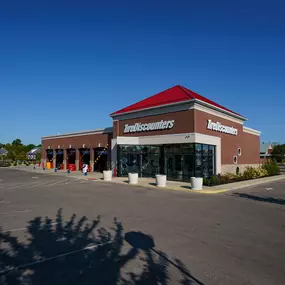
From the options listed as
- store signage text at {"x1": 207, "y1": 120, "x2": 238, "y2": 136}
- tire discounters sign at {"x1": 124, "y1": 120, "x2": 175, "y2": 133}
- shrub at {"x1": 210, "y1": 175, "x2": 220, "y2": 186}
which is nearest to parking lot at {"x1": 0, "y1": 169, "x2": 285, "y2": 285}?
shrub at {"x1": 210, "y1": 175, "x2": 220, "y2": 186}

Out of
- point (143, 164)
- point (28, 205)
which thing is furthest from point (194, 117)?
point (28, 205)

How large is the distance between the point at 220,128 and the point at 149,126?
7223mm

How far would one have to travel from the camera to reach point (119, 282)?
4.73m

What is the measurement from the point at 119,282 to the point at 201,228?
4.30 m

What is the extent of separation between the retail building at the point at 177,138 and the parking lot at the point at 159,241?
10.4 metres

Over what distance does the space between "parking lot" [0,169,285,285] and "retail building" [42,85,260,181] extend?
1041 cm

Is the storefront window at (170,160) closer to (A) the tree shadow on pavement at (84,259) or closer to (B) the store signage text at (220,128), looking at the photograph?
(B) the store signage text at (220,128)

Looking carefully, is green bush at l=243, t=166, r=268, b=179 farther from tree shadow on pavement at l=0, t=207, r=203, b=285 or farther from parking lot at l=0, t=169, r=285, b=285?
tree shadow on pavement at l=0, t=207, r=203, b=285

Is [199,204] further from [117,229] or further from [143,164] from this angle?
[143,164]

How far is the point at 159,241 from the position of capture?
6.99 m

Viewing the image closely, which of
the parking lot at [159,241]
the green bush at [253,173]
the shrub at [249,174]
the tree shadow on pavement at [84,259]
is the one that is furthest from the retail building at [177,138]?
the tree shadow on pavement at [84,259]

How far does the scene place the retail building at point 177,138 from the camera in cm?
2258

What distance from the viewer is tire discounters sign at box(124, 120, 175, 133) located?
2407cm

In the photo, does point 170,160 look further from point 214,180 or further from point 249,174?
point 249,174
